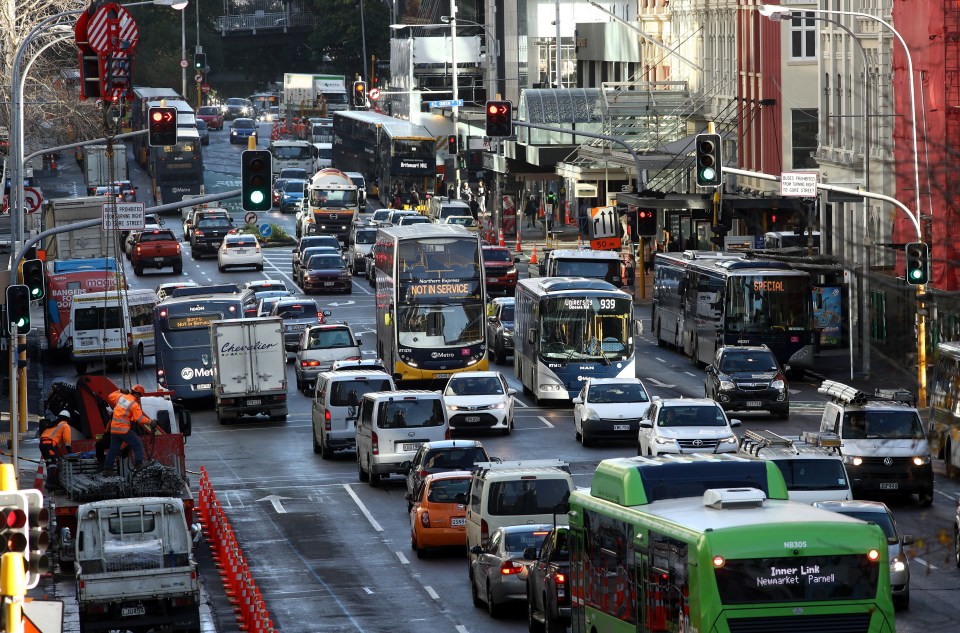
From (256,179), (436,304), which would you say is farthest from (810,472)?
(436,304)

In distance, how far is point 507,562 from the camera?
23.7m

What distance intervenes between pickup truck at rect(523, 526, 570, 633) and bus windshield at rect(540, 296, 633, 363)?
74.4ft

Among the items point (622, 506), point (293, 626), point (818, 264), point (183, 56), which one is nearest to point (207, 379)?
point (818, 264)

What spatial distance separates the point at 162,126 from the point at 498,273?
31.2m

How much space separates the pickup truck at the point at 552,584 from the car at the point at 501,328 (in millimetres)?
30797

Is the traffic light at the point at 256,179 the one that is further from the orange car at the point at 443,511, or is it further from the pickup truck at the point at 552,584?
the pickup truck at the point at 552,584

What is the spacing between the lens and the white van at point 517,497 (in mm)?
25719

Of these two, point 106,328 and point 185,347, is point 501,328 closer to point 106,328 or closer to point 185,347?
point 185,347

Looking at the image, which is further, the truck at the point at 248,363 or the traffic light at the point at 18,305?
the truck at the point at 248,363

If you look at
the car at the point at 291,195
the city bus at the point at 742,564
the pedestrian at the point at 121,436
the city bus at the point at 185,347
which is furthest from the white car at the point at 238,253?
the city bus at the point at 742,564

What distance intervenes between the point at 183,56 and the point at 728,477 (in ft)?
454

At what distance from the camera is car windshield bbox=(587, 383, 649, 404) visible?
39.3m

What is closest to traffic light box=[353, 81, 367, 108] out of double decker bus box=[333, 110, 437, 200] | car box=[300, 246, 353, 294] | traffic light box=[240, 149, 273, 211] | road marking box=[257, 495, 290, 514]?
double decker bus box=[333, 110, 437, 200]

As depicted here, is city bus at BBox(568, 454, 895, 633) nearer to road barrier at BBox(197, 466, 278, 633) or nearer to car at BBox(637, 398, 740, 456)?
road barrier at BBox(197, 466, 278, 633)
